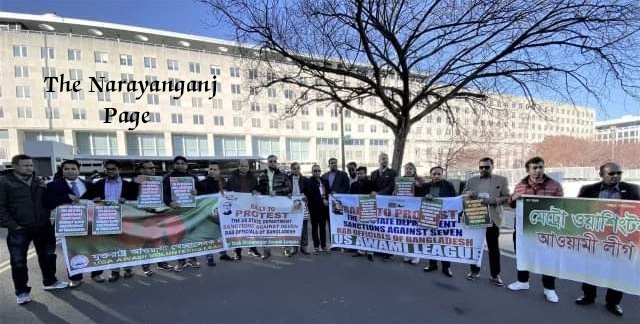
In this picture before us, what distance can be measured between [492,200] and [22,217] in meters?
6.63

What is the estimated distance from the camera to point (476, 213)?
470cm

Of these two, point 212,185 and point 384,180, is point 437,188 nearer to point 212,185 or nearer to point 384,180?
point 384,180

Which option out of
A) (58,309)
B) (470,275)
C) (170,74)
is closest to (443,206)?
(470,275)

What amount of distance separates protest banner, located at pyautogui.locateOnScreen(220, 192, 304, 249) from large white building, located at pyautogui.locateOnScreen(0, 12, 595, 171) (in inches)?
1225

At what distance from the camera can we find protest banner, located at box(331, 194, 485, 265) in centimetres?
482

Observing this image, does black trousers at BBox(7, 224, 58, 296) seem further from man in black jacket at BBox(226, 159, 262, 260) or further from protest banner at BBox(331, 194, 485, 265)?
protest banner at BBox(331, 194, 485, 265)

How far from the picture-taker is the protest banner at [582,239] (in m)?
3.53

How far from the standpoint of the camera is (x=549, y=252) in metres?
4.08

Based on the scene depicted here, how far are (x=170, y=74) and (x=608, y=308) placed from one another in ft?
191

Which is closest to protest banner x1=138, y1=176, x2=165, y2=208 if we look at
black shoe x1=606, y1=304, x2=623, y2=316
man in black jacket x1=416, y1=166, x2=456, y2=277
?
man in black jacket x1=416, y1=166, x2=456, y2=277

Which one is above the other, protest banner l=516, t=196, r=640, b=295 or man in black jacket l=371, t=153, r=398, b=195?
man in black jacket l=371, t=153, r=398, b=195

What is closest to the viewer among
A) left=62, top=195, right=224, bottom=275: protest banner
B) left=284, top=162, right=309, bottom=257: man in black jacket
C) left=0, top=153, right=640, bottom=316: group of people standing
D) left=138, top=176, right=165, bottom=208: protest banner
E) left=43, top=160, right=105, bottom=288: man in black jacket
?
left=0, top=153, right=640, bottom=316: group of people standing

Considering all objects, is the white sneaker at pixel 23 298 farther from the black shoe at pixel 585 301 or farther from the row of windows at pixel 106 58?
the row of windows at pixel 106 58

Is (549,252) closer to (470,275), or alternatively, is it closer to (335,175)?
(470,275)
